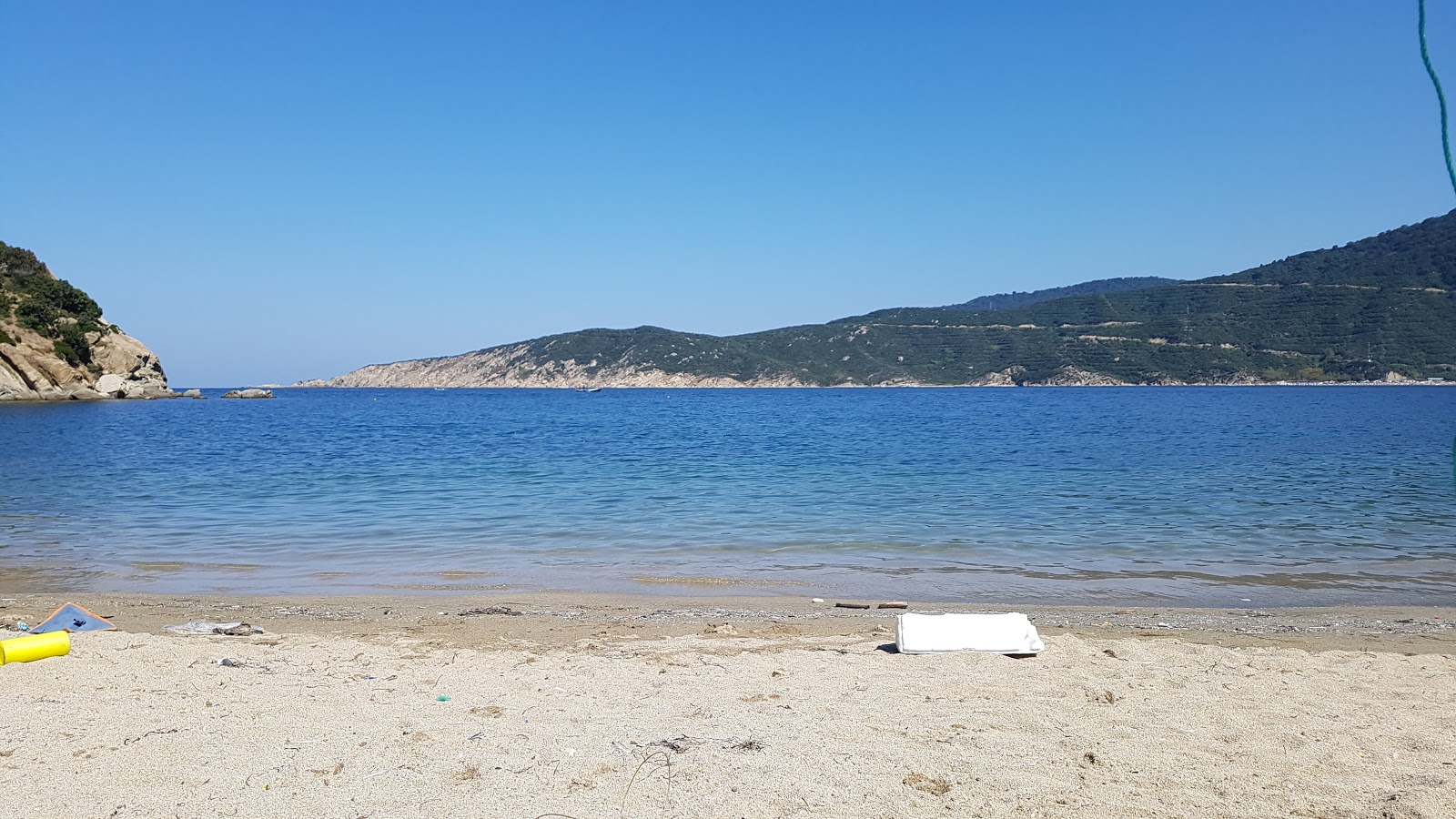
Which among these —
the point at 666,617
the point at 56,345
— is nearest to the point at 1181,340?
the point at 56,345

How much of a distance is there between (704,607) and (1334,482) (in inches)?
725

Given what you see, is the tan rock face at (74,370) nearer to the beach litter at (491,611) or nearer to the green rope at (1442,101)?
the beach litter at (491,611)

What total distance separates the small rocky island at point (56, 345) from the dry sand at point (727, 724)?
258 ft

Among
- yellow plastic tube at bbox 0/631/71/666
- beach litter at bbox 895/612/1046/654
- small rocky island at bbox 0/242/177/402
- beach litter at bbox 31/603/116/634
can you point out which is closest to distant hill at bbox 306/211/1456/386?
small rocky island at bbox 0/242/177/402

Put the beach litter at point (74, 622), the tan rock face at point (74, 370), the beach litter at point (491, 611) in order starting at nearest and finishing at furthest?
the beach litter at point (74, 622), the beach litter at point (491, 611), the tan rock face at point (74, 370)

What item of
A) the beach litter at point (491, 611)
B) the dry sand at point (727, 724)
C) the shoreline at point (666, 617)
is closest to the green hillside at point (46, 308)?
the shoreline at point (666, 617)

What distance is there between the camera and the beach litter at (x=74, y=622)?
8570 millimetres

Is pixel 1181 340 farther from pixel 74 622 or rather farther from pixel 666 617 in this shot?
pixel 74 622

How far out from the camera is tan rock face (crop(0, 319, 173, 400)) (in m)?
70.8

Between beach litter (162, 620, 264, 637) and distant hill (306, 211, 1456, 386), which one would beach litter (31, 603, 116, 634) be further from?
distant hill (306, 211, 1456, 386)

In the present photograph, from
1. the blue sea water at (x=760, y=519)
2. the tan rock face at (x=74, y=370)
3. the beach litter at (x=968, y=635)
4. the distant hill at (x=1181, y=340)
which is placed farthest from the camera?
the distant hill at (x=1181, y=340)

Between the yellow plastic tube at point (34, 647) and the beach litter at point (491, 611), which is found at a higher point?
the yellow plastic tube at point (34, 647)

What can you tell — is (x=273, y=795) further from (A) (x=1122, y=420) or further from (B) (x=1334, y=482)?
(A) (x=1122, y=420)

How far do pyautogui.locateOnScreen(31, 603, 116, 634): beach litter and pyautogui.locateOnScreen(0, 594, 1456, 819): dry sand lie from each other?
0.37 metres
